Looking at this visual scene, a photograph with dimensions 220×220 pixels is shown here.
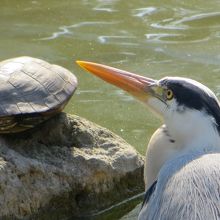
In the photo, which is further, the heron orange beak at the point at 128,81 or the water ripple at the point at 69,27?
the water ripple at the point at 69,27

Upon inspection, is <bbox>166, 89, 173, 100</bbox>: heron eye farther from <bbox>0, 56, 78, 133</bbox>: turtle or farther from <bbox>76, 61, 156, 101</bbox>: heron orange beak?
<bbox>0, 56, 78, 133</bbox>: turtle

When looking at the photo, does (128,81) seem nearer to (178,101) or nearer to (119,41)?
(178,101)

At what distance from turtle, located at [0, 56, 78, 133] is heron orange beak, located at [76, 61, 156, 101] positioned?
0.55 metres

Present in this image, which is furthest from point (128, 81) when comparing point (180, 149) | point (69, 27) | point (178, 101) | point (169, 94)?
point (69, 27)

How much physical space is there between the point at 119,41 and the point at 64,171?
3724 mm

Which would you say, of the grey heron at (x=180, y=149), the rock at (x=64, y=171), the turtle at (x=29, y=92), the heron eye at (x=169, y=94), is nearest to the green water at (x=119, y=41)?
the rock at (x=64, y=171)

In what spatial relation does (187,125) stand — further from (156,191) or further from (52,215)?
(52,215)

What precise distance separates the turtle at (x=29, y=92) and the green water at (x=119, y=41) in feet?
3.56

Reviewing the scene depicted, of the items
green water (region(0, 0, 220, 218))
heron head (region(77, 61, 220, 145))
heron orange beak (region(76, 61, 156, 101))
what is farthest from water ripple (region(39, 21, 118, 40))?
heron head (region(77, 61, 220, 145))

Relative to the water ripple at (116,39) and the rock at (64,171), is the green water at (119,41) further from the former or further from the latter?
the rock at (64,171)

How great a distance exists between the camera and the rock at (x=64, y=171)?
523 cm

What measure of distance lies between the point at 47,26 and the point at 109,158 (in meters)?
4.03

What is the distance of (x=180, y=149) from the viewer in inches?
183

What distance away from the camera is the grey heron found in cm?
411
